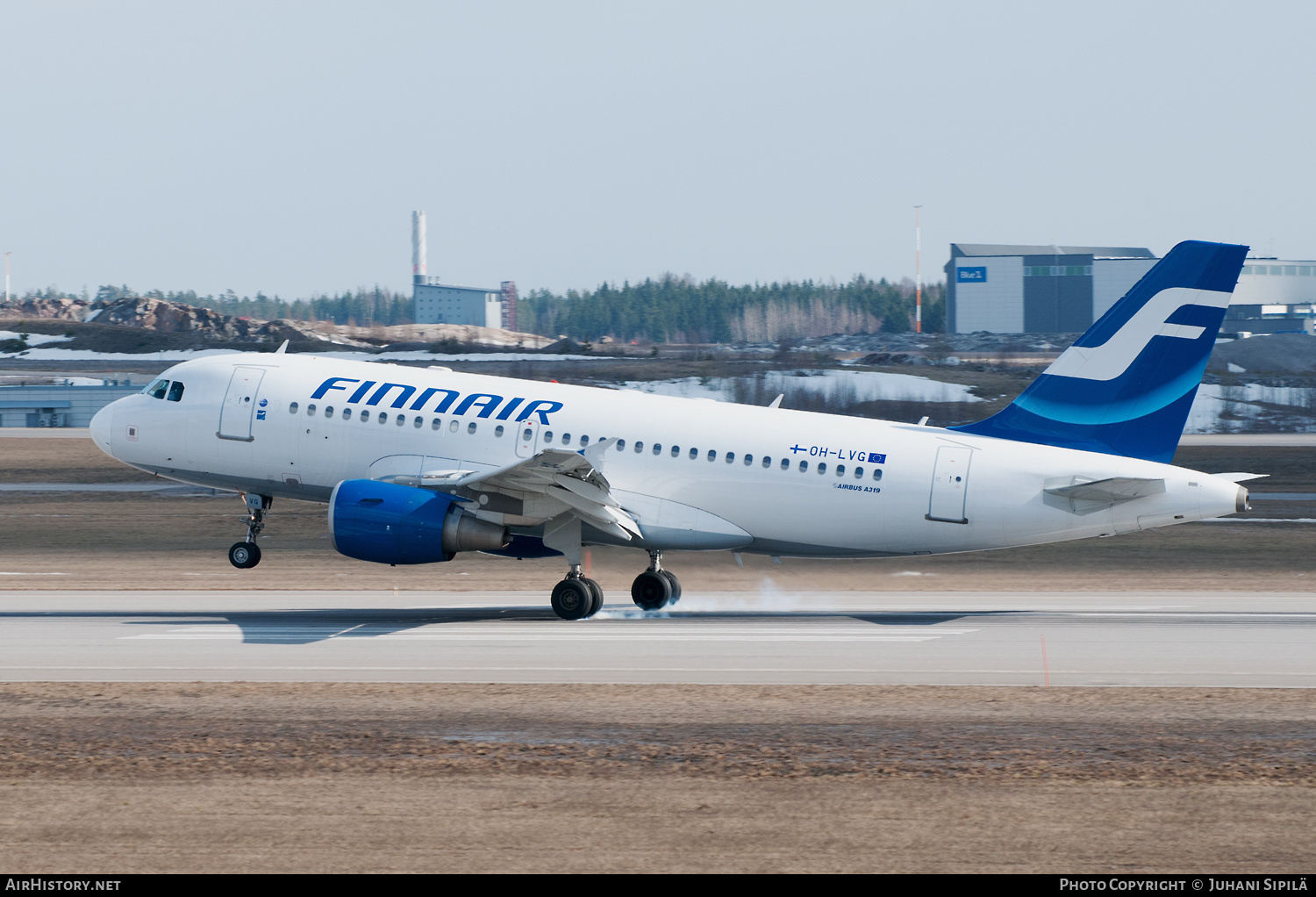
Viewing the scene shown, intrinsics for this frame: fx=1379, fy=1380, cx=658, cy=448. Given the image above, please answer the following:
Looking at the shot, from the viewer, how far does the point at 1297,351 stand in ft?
411

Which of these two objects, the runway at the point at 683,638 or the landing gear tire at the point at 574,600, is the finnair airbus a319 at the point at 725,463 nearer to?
the landing gear tire at the point at 574,600

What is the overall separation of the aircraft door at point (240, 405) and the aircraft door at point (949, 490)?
1569 centimetres

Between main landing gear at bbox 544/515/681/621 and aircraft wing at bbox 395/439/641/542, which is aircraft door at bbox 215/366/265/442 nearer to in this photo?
aircraft wing at bbox 395/439/641/542

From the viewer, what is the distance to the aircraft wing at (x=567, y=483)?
27.7m

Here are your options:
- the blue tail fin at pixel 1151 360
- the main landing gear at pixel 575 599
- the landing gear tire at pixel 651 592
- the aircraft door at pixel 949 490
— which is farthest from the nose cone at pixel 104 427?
the blue tail fin at pixel 1151 360

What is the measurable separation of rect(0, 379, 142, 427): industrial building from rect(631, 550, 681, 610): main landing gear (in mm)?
70293

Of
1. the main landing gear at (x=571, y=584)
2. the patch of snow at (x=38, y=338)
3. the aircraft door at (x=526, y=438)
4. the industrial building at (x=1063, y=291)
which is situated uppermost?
the industrial building at (x=1063, y=291)

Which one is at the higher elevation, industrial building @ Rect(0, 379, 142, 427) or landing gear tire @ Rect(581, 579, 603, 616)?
industrial building @ Rect(0, 379, 142, 427)

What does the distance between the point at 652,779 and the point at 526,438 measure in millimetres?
15482

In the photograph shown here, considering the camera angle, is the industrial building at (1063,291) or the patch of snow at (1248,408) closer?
the patch of snow at (1248,408)

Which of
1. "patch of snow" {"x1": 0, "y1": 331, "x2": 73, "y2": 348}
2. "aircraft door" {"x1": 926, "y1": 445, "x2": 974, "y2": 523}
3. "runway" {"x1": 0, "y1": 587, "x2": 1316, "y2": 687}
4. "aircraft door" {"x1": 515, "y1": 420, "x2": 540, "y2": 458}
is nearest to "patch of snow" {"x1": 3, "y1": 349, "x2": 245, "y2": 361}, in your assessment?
"patch of snow" {"x1": 0, "y1": 331, "x2": 73, "y2": 348}

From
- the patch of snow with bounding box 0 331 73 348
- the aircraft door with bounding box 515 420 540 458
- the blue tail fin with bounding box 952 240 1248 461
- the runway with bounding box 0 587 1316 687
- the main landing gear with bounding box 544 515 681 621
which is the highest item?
the patch of snow with bounding box 0 331 73 348

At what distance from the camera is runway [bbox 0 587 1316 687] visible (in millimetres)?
23266

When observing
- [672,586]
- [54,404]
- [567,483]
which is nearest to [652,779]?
[567,483]
